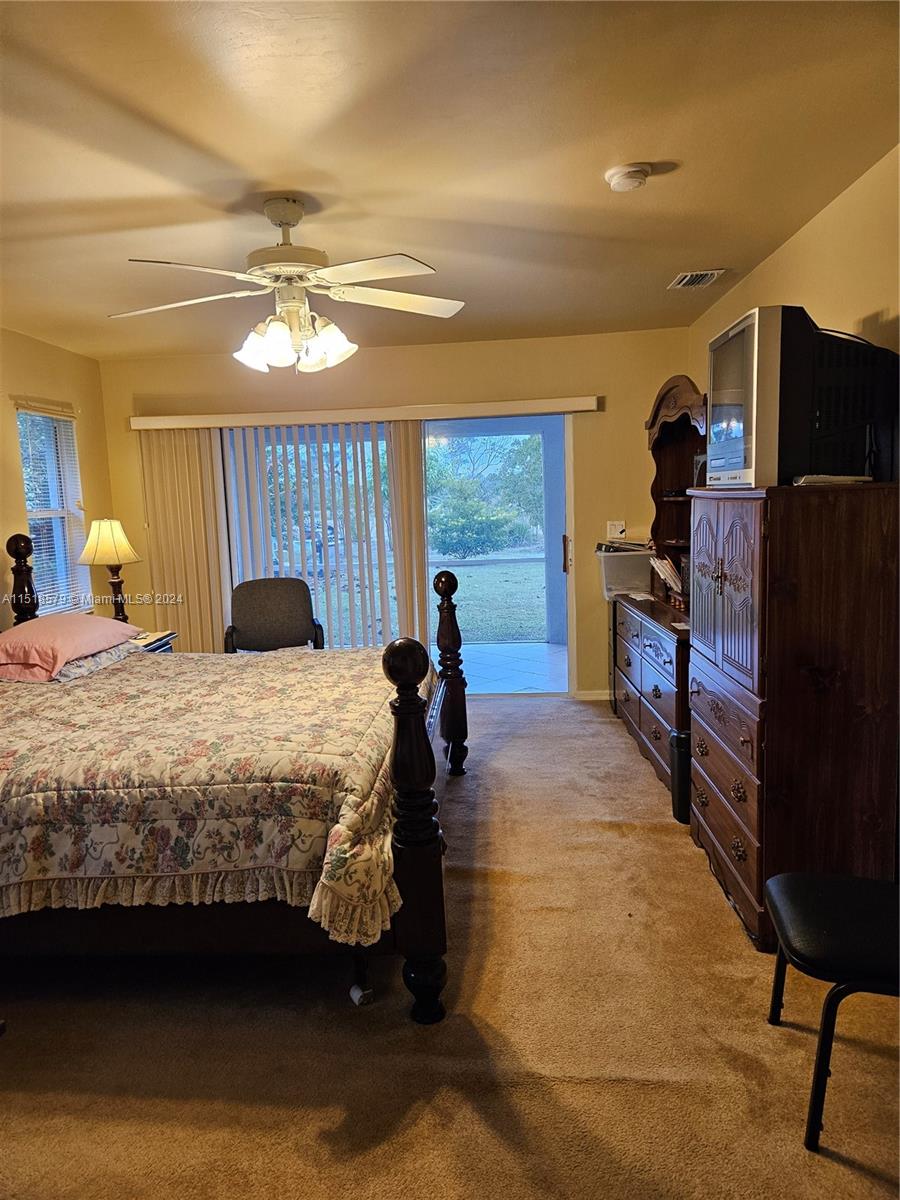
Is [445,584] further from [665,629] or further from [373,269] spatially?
[373,269]

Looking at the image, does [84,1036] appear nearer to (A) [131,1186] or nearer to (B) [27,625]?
(A) [131,1186]

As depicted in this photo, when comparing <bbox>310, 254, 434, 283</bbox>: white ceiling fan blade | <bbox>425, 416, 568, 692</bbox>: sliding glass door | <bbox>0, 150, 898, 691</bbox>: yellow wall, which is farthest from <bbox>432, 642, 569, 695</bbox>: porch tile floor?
<bbox>310, 254, 434, 283</bbox>: white ceiling fan blade

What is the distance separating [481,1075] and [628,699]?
272cm

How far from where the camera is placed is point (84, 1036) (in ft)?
6.73

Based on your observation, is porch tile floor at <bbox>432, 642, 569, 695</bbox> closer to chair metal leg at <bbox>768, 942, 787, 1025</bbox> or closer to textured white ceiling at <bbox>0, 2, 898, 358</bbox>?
textured white ceiling at <bbox>0, 2, 898, 358</bbox>

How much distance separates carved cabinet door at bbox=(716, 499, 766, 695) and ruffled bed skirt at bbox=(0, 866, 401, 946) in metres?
1.25

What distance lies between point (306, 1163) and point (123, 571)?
4.30 metres

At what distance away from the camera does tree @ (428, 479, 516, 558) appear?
763 cm

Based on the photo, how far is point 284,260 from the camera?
236 cm

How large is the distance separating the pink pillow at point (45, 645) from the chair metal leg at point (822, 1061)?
10.1 ft

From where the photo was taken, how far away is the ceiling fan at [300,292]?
2.35m

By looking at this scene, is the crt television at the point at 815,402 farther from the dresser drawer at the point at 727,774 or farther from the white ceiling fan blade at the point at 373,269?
the white ceiling fan blade at the point at 373,269

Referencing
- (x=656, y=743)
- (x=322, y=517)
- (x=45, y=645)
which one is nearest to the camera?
(x=45, y=645)

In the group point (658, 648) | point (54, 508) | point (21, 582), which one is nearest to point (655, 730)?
point (658, 648)
